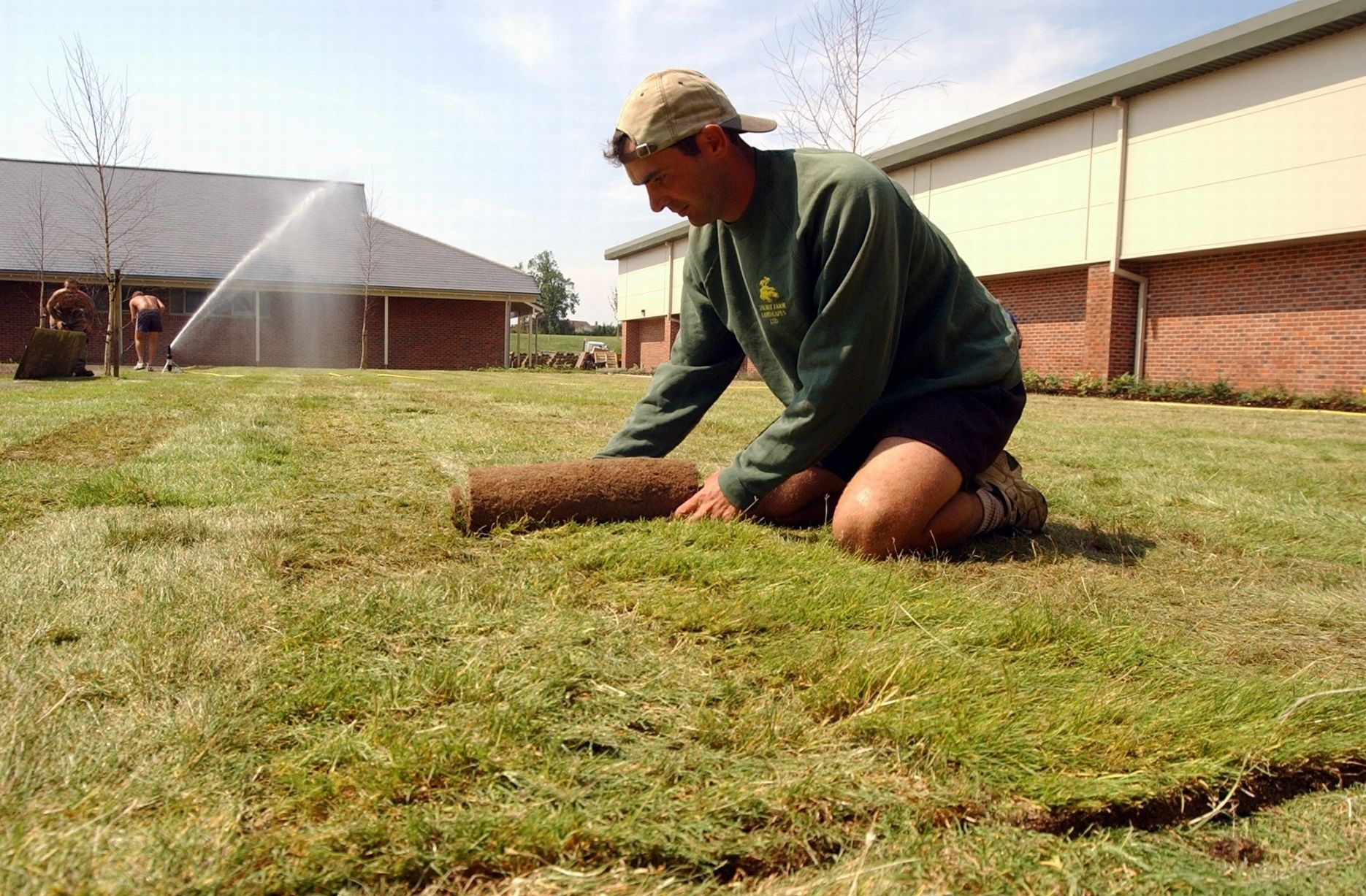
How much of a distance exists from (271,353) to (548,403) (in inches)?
820

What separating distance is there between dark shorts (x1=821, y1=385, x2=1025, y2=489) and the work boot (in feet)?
0.32

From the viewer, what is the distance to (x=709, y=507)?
2.93 metres

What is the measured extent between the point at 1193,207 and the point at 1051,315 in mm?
3428

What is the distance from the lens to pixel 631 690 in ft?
5.08

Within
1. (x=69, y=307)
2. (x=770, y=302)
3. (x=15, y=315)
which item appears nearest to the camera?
(x=770, y=302)

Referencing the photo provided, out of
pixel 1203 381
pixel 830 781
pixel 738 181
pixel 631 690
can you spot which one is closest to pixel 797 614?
pixel 631 690

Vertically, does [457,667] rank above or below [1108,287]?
below

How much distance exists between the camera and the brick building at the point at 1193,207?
12703 millimetres

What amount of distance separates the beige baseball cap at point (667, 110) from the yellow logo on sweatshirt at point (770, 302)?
1.72ft

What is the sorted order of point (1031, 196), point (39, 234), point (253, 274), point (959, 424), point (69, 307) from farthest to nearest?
point (253, 274) < point (39, 234) < point (1031, 196) < point (69, 307) < point (959, 424)

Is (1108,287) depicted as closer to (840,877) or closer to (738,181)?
(738,181)

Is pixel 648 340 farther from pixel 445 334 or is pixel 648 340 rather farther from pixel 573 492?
pixel 573 492

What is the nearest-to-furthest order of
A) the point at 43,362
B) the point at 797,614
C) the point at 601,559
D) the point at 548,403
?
the point at 797,614 → the point at 601,559 → the point at 548,403 → the point at 43,362

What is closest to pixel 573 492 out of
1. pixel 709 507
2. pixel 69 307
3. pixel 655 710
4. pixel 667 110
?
pixel 709 507
